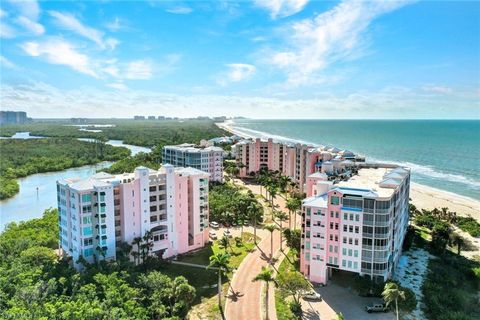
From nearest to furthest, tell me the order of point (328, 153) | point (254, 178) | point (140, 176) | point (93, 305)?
point (93, 305) → point (140, 176) → point (328, 153) → point (254, 178)

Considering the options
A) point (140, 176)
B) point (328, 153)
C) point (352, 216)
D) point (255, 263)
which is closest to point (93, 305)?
Answer: point (140, 176)

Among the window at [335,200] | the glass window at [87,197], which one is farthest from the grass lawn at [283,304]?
the glass window at [87,197]

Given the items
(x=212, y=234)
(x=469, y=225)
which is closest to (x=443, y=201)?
(x=469, y=225)

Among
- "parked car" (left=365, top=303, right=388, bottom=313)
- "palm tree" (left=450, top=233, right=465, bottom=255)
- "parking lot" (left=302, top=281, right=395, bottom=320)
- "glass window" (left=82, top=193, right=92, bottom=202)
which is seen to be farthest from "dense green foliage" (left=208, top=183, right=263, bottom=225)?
"palm tree" (left=450, top=233, right=465, bottom=255)

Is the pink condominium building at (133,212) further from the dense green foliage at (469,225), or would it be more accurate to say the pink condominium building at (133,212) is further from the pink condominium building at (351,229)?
the dense green foliage at (469,225)

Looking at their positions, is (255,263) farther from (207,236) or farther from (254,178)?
(254,178)

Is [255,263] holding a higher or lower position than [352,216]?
lower

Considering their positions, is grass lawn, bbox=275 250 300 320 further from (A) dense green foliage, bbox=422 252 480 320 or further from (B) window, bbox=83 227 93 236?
(B) window, bbox=83 227 93 236
